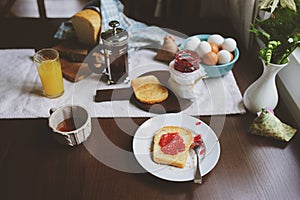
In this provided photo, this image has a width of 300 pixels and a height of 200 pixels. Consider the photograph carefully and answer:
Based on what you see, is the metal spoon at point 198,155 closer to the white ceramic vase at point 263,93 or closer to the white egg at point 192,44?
the white ceramic vase at point 263,93

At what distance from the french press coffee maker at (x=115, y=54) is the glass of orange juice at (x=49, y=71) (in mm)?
144

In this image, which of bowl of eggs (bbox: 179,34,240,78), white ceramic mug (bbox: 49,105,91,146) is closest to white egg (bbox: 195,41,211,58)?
bowl of eggs (bbox: 179,34,240,78)

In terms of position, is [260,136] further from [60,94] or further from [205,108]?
[60,94]

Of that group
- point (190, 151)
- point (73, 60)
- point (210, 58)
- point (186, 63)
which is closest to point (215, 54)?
point (210, 58)

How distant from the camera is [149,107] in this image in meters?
1.03

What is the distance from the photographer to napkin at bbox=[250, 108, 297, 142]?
0.93 meters

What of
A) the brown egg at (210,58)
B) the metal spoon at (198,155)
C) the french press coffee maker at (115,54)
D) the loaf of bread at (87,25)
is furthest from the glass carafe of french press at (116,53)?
the metal spoon at (198,155)

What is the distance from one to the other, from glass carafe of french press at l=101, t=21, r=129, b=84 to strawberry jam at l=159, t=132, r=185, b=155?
1.02 ft

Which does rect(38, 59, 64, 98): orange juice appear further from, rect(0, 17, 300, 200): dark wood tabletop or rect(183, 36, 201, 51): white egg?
rect(183, 36, 201, 51): white egg

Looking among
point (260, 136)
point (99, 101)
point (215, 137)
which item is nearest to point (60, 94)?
point (99, 101)

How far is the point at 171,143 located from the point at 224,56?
1.26 feet

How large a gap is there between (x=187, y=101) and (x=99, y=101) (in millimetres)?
270

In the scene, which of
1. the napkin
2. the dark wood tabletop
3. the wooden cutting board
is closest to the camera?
the dark wood tabletop

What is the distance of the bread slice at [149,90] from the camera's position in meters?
1.04
